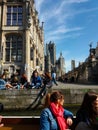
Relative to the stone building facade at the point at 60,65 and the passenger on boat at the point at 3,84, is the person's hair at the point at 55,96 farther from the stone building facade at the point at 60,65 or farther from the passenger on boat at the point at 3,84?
the stone building facade at the point at 60,65

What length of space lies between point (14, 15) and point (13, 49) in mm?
4483

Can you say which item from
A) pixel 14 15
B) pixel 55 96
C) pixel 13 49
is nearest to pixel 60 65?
pixel 14 15

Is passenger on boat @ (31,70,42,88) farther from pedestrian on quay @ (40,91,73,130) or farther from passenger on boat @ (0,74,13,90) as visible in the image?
pedestrian on quay @ (40,91,73,130)

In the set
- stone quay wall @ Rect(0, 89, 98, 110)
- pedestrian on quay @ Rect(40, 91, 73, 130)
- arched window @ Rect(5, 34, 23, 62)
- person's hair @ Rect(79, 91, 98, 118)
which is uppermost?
arched window @ Rect(5, 34, 23, 62)

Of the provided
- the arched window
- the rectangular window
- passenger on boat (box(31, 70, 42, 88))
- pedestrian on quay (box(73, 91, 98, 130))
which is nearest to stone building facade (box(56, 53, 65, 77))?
the rectangular window

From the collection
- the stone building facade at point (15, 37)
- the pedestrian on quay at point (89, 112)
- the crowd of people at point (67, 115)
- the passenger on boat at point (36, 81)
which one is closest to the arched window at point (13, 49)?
the stone building facade at point (15, 37)

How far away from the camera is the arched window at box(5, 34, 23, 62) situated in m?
37.2

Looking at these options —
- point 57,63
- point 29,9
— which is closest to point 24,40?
point 29,9

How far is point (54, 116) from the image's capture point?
4.82 m

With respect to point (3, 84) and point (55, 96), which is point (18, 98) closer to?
point (3, 84)

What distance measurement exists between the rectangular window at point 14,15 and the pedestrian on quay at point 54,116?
1327 inches

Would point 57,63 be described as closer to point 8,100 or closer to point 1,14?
point 1,14

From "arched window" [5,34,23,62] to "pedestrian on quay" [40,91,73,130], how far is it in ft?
107

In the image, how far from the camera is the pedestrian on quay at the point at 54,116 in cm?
473
